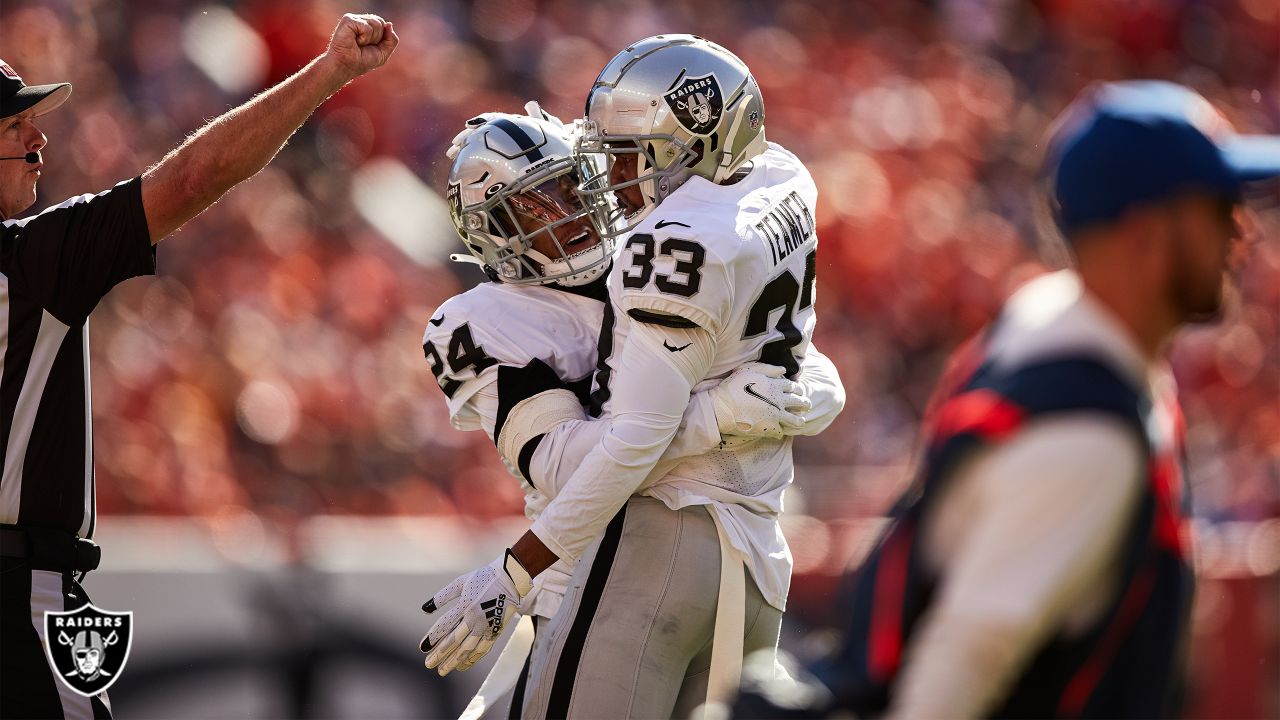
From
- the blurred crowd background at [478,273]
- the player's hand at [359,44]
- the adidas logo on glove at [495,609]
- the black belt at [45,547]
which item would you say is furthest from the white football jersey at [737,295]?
the blurred crowd background at [478,273]

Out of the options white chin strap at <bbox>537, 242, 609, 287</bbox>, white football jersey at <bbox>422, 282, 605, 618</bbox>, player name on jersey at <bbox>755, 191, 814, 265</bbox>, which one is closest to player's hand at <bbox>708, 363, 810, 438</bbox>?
player name on jersey at <bbox>755, 191, 814, 265</bbox>

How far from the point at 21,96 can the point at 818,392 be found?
6.60 ft

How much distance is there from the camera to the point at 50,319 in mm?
3367

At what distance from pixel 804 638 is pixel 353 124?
5.42 meters

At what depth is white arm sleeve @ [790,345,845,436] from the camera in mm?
3562

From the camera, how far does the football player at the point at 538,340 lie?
11.2 ft

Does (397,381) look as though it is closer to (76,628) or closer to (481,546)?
(481,546)

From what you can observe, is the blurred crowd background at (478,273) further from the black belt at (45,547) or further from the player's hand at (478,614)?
the black belt at (45,547)

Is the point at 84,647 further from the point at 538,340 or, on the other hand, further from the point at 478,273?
the point at 478,273

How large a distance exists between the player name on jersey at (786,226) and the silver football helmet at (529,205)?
48cm

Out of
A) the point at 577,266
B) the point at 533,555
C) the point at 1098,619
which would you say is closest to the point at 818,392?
the point at 577,266

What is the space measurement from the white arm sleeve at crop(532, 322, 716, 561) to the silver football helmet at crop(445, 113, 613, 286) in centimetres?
49

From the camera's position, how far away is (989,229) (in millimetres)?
10445

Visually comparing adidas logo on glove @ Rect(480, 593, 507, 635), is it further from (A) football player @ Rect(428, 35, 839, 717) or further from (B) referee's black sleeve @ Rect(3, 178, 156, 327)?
(B) referee's black sleeve @ Rect(3, 178, 156, 327)
